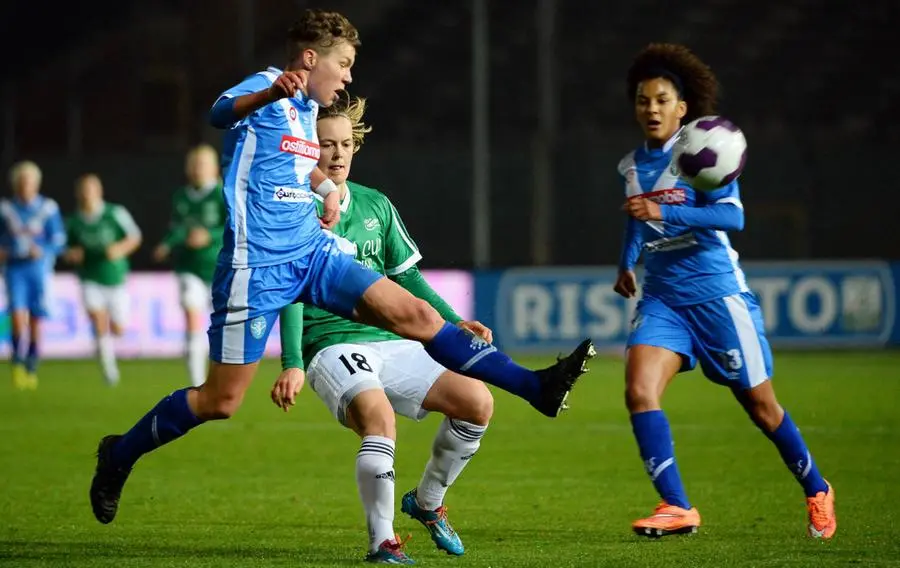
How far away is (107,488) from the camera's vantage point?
20.5ft

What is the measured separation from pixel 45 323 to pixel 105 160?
16.3ft

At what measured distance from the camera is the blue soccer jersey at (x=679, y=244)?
6836mm

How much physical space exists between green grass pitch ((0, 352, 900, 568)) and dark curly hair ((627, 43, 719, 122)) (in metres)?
1.82

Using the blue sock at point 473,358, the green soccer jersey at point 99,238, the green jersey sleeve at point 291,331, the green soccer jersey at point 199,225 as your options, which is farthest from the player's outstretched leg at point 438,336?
the green soccer jersey at point 99,238

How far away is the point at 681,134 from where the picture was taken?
22.4 feet

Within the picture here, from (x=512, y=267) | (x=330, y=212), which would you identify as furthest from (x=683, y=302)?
(x=512, y=267)

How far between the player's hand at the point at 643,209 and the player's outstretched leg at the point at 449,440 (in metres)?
0.92

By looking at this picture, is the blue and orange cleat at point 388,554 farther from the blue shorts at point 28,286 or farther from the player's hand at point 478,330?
the blue shorts at point 28,286

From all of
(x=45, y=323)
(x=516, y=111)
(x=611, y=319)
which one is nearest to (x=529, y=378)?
(x=611, y=319)

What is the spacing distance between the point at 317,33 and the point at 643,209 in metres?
1.50

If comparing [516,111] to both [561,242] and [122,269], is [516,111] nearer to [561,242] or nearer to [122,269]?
[561,242]

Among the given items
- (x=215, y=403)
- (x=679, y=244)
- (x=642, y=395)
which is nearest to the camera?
(x=215, y=403)

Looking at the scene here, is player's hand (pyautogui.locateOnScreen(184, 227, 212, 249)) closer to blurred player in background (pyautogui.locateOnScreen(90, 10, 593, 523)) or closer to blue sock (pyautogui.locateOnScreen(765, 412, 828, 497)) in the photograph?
blue sock (pyautogui.locateOnScreen(765, 412, 828, 497))

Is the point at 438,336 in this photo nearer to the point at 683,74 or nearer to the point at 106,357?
the point at 683,74
